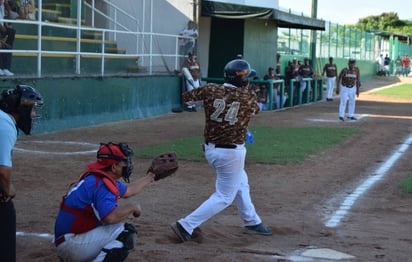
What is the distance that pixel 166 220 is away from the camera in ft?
26.2

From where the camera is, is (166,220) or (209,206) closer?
(209,206)

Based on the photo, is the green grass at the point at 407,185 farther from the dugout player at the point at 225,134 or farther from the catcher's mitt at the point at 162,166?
the catcher's mitt at the point at 162,166

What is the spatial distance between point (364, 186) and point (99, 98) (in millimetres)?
9689

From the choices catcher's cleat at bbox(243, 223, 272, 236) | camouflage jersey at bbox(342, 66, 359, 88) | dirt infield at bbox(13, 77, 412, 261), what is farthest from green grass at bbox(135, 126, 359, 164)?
catcher's cleat at bbox(243, 223, 272, 236)

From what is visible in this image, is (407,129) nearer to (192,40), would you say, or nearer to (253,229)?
(192,40)

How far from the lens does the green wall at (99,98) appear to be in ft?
53.3

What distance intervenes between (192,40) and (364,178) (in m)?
14.3

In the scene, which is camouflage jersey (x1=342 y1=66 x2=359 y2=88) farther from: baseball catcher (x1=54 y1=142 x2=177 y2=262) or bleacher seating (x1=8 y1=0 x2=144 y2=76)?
baseball catcher (x1=54 y1=142 x2=177 y2=262)

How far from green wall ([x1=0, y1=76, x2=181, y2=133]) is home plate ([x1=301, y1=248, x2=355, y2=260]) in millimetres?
9641

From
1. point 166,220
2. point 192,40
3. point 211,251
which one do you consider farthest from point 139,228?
point 192,40

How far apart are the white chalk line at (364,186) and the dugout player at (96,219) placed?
3581mm

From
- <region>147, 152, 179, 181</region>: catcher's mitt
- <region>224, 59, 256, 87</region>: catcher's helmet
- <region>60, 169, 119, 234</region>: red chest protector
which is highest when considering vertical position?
<region>224, 59, 256, 87</region>: catcher's helmet

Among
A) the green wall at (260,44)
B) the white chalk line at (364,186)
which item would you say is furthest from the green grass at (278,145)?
the green wall at (260,44)

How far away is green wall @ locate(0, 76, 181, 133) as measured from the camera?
16250 millimetres
